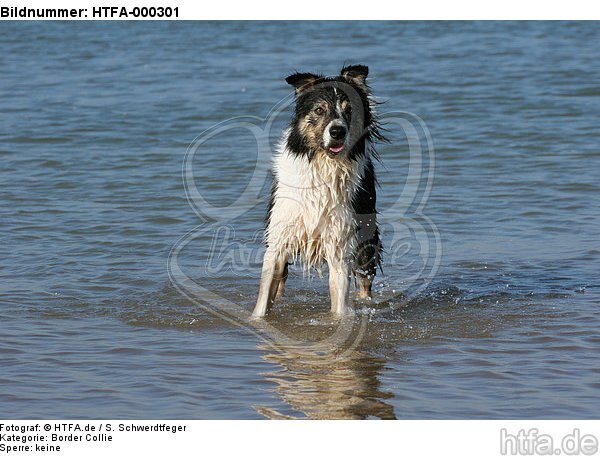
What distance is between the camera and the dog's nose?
21.6 ft

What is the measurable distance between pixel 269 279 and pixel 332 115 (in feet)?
4.59

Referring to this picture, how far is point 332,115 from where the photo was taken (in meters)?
6.67

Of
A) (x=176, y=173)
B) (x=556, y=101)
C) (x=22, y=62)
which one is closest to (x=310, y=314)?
(x=176, y=173)

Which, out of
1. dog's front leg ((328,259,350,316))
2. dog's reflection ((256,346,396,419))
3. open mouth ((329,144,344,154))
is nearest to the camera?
dog's reflection ((256,346,396,419))

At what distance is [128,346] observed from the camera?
664cm

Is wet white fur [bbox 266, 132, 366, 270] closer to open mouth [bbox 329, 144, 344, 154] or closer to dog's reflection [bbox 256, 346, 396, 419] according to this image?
open mouth [bbox 329, 144, 344, 154]

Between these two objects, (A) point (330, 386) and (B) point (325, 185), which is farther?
(B) point (325, 185)

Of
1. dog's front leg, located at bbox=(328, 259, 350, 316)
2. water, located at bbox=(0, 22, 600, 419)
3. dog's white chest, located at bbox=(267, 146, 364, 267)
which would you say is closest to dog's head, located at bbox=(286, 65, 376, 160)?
dog's white chest, located at bbox=(267, 146, 364, 267)

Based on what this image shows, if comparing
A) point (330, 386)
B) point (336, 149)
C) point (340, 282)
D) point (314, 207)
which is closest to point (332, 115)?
point (336, 149)

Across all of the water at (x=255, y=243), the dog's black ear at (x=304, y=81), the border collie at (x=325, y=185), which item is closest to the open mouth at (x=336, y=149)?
the border collie at (x=325, y=185)

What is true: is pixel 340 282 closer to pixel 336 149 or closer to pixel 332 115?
pixel 336 149

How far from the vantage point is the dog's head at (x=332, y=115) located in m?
6.68

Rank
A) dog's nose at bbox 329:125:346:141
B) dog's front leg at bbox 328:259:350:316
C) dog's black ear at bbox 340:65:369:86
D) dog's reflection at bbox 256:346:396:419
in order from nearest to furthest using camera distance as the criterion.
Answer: dog's reflection at bbox 256:346:396:419
dog's nose at bbox 329:125:346:141
dog's black ear at bbox 340:65:369:86
dog's front leg at bbox 328:259:350:316
